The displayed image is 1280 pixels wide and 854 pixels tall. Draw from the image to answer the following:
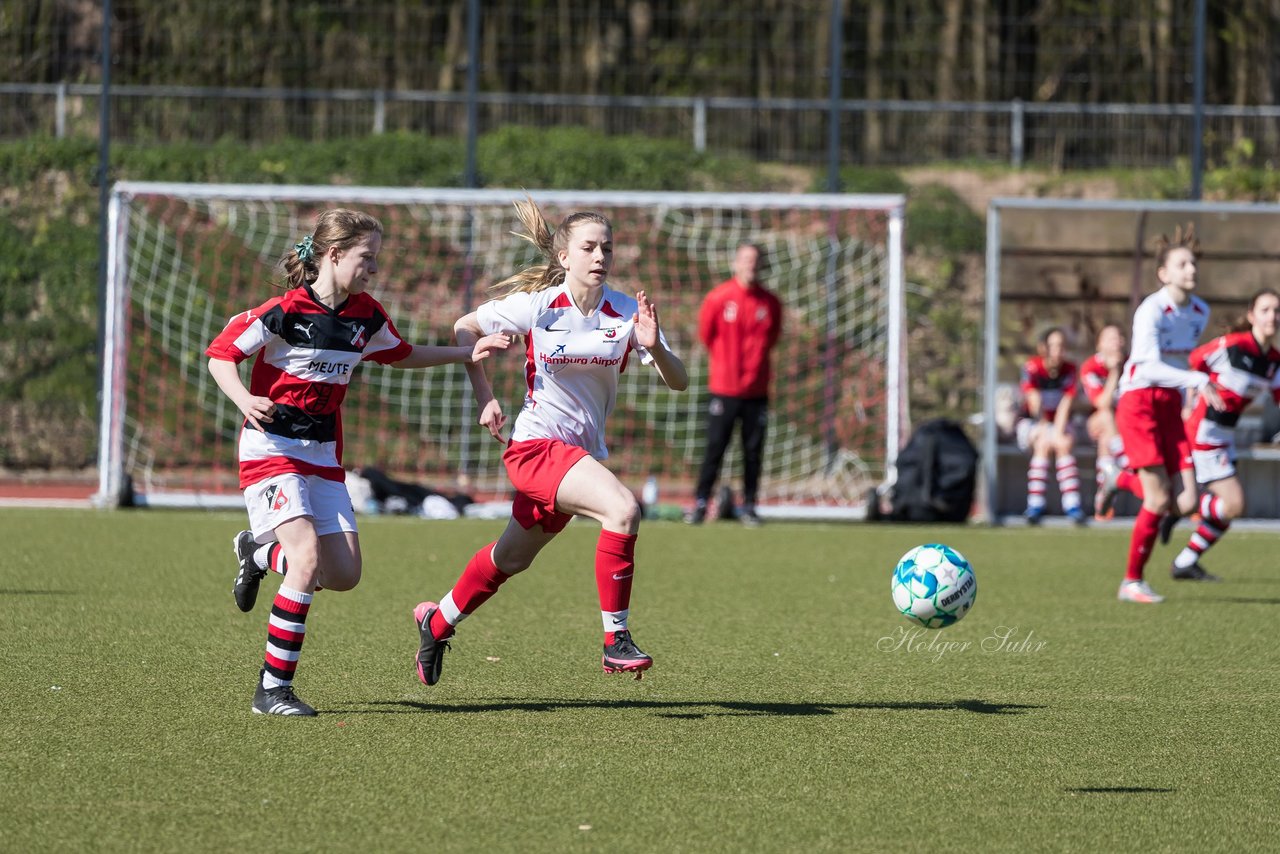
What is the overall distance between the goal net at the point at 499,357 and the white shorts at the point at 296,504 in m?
7.45

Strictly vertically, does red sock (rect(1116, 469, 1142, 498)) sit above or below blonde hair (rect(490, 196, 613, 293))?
below

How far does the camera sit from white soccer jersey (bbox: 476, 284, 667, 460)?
5.51 meters

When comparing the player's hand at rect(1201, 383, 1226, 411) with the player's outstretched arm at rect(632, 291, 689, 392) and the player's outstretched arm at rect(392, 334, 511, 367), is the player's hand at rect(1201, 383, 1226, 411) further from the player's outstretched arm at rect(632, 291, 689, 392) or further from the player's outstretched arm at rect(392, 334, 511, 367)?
the player's outstretched arm at rect(392, 334, 511, 367)

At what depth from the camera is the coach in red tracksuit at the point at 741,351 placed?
1176cm

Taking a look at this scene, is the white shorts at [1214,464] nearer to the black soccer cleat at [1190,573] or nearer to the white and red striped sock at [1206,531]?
the white and red striped sock at [1206,531]

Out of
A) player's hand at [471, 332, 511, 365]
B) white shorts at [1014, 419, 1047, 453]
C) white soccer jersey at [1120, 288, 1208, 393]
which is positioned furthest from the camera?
white shorts at [1014, 419, 1047, 453]

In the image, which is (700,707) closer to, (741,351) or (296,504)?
(296,504)

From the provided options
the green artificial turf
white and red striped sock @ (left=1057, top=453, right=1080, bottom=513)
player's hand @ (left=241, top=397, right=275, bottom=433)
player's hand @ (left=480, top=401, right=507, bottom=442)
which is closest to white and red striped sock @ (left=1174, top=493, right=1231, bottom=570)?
the green artificial turf

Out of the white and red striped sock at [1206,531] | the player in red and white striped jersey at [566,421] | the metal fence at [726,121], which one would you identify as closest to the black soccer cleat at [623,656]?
the player in red and white striped jersey at [566,421]

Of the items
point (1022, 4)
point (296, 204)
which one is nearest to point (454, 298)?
point (296, 204)

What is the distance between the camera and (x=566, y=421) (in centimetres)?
558

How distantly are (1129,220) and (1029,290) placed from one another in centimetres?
92

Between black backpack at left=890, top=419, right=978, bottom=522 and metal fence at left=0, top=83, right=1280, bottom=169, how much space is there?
3374mm

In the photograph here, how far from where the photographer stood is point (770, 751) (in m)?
4.63
